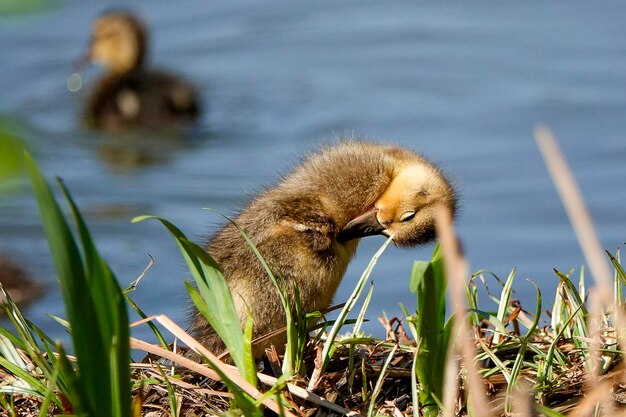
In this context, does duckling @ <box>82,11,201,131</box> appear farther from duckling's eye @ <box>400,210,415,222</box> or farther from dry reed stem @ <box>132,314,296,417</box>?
dry reed stem @ <box>132,314,296,417</box>

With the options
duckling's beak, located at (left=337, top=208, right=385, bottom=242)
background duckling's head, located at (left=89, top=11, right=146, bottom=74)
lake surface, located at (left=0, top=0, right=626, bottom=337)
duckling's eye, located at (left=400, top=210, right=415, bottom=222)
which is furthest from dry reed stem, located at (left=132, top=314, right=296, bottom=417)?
background duckling's head, located at (left=89, top=11, right=146, bottom=74)

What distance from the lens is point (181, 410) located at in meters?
2.61

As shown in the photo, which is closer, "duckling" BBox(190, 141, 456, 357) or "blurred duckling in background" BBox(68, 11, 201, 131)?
"duckling" BBox(190, 141, 456, 357)

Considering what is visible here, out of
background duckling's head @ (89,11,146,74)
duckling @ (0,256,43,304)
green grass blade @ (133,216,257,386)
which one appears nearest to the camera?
green grass blade @ (133,216,257,386)

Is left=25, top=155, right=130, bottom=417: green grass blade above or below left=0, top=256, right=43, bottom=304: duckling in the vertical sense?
above

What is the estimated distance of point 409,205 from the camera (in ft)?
10.4

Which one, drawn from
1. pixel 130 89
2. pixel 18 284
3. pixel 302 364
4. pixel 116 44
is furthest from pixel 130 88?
pixel 302 364

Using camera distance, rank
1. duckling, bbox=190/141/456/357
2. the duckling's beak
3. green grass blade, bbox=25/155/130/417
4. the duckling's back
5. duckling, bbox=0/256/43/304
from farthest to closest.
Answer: the duckling's back → duckling, bbox=0/256/43/304 → the duckling's beak → duckling, bbox=190/141/456/357 → green grass blade, bbox=25/155/130/417

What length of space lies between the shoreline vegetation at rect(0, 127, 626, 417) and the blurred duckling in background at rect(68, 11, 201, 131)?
6161 mm

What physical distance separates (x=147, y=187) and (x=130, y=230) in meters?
0.89

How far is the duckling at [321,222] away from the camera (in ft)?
9.88

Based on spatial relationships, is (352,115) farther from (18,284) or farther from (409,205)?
(409,205)

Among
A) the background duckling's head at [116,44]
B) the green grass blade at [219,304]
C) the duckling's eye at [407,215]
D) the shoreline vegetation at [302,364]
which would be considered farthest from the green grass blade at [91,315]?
the background duckling's head at [116,44]

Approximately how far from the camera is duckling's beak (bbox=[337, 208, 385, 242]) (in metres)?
3.12
